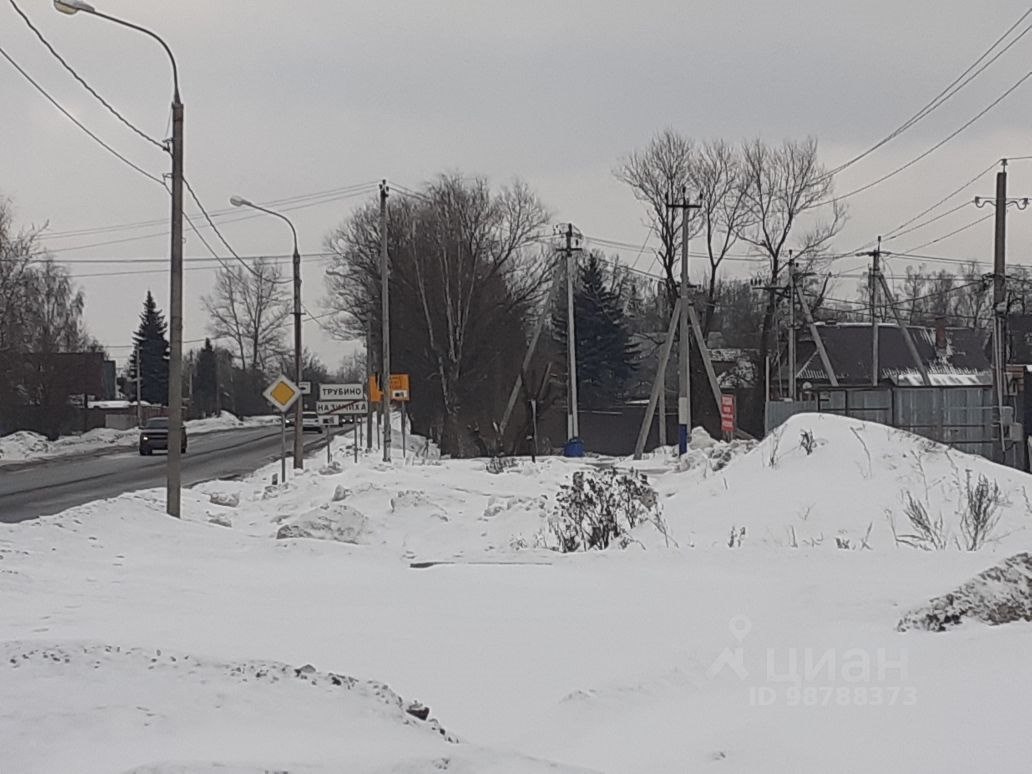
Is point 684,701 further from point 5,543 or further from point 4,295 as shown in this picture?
point 4,295

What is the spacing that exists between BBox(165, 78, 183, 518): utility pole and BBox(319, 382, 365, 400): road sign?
39.6ft

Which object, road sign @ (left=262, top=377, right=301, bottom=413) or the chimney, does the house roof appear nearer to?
Answer: the chimney

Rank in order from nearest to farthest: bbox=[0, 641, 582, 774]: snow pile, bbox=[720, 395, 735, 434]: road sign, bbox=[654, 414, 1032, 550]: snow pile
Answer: bbox=[0, 641, 582, 774]: snow pile → bbox=[654, 414, 1032, 550]: snow pile → bbox=[720, 395, 735, 434]: road sign

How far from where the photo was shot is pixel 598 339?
6956cm

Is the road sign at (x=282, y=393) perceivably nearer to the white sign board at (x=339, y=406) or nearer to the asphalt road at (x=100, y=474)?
the asphalt road at (x=100, y=474)

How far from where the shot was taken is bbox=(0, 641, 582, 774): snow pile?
14.2ft

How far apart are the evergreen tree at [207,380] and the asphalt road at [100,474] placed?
4922 cm

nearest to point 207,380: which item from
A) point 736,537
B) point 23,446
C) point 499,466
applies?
point 23,446

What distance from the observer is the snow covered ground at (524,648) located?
4789 millimetres

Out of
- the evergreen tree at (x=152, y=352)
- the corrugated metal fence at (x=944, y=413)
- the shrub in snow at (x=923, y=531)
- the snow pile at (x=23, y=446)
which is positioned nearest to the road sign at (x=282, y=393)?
the shrub in snow at (x=923, y=531)

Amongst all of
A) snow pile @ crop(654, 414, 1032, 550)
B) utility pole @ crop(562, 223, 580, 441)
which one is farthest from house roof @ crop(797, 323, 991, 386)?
snow pile @ crop(654, 414, 1032, 550)

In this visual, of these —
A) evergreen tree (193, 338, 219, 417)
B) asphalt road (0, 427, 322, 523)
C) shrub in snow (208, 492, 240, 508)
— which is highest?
evergreen tree (193, 338, 219, 417)

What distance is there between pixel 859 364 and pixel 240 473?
4451 cm

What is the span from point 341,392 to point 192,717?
82.6 ft
